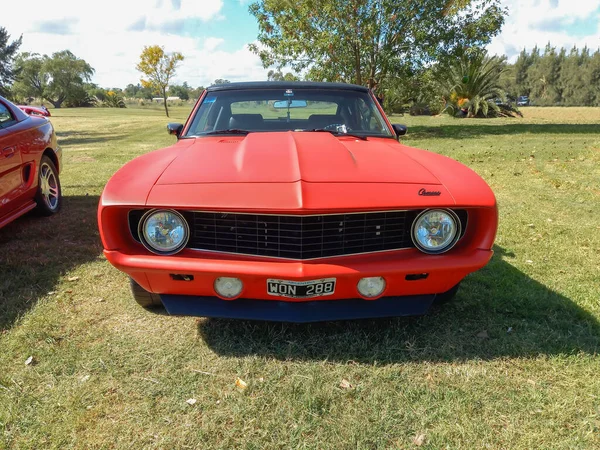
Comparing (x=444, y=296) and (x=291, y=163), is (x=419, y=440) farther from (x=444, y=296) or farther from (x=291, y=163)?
(x=291, y=163)

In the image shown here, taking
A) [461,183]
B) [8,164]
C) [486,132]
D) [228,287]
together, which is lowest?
[228,287]

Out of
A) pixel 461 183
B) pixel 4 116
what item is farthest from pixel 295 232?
pixel 4 116

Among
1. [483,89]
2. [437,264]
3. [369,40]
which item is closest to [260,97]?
[437,264]

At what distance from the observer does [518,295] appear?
3.03 meters

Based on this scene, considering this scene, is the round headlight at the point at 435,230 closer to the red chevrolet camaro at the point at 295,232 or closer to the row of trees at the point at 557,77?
the red chevrolet camaro at the point at 295,232

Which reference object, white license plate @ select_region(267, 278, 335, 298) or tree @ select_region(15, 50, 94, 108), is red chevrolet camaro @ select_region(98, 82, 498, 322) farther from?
tree @ select_region(15, 50, 94, 108)

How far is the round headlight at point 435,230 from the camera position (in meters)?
A: 2.22

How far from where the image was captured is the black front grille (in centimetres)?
213

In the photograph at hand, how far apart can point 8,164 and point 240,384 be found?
3.08m

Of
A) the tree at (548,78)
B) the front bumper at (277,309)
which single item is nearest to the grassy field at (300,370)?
the front bumper at (277,309)

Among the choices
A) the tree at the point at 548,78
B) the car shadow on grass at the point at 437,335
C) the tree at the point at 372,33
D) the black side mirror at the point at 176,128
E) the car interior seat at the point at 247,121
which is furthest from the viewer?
the tree at the point at 548,78

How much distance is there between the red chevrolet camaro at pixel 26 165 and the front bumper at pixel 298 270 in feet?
7.69

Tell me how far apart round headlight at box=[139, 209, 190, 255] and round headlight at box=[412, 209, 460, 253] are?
119 cm

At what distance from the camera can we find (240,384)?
6.96ft
